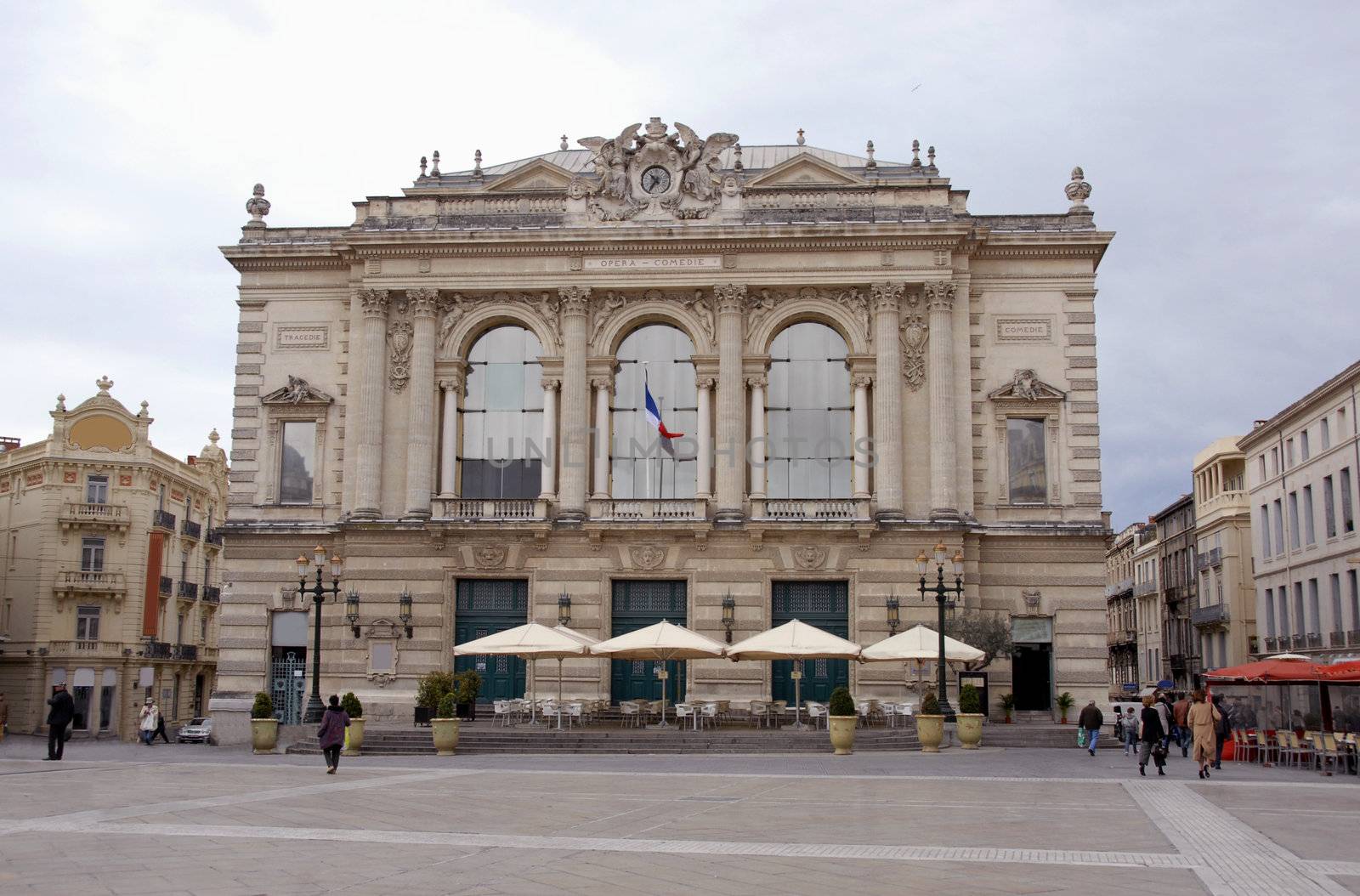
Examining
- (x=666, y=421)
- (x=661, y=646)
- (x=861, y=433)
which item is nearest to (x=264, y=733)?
(x=661, y=646)

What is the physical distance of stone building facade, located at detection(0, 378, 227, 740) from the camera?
217 ft

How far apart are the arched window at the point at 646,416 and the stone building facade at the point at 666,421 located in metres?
0.10

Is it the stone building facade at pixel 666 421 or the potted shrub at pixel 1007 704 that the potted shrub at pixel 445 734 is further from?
the potted shrub at pixel 1007 704

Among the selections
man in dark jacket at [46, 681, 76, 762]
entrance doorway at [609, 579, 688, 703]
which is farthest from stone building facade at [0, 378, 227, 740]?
man in dark jacket at [46, 681, 76, 762]

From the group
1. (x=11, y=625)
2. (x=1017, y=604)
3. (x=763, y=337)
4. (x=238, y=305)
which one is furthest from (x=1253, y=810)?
(x=11, y=625)

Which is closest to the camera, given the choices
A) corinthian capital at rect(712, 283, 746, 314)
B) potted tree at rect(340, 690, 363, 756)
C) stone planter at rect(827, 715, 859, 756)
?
stone planter at rect(827, 715, 859, 756)

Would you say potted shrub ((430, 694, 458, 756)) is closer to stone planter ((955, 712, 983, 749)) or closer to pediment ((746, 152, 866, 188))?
stone planter ((955, 712, 983, 749))

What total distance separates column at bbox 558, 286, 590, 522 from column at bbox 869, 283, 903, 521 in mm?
9764

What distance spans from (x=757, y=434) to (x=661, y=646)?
10681 mm

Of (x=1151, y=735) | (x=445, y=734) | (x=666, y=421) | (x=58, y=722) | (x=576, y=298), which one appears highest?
(x=576, y=298)

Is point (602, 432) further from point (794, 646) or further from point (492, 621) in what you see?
point (794, 646)

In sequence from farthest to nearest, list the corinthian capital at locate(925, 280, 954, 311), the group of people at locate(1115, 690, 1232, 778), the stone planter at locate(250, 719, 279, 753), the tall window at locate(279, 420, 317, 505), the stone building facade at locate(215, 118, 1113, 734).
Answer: the tall window at locate(279, 420, 317, 505), the corinthian capital at locate(925, 280, 954, 311), the stone building facade at locate(215, 118, 1113, 734), the stone planter at locate(250, 719, 279, 753), the group of people at locate(1115, 690, 1232, 778)

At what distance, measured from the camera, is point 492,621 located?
4484 cm

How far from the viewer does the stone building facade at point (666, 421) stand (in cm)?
4388
